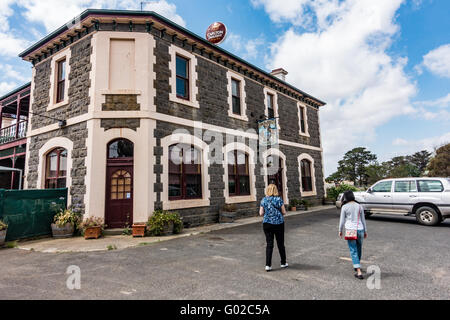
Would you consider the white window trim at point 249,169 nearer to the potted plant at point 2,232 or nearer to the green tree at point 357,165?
the potted plant at point 2,232

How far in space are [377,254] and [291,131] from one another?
36.7 ft

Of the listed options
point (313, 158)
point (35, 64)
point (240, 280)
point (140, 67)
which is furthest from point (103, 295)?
point (313, 158)

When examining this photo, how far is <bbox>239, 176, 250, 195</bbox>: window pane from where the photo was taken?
477 inches

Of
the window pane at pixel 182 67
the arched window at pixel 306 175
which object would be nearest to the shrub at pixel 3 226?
the window pane at pixel 182 67

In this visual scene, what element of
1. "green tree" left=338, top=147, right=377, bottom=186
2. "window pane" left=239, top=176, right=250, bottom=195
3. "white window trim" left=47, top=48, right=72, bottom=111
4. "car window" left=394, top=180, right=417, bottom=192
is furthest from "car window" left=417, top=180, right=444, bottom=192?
"green tree" left=338, top=147, right=377, bottom=186

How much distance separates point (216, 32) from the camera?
1177 cm

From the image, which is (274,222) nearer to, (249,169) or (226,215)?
(226,215)

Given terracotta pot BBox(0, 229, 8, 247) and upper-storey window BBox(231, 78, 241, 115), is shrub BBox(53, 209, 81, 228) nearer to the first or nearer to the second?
terracotta pot BBox(0, 229, 8, 247)

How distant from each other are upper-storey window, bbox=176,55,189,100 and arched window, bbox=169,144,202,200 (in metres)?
2.28

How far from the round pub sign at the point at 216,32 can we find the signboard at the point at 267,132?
460 centimetres

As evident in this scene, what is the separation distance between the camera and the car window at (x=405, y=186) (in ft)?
31.9

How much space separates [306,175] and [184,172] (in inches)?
403

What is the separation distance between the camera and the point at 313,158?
17609 mm

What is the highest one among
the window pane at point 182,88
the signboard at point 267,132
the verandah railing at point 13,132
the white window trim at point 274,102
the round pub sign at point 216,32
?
the round pub sign at point 216,32
